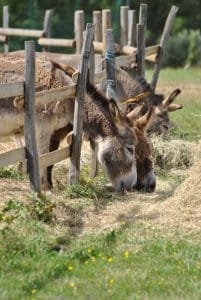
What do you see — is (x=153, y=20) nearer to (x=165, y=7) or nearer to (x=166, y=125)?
(x=165, y=7)

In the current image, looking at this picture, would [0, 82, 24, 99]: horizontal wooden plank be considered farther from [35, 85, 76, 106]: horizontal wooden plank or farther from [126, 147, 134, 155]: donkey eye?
[126, 147, 134, 155]: donkey eye

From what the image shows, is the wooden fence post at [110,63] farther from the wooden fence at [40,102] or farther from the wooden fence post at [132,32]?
the wooden fence post at [132,32]

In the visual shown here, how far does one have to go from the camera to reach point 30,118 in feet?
26.5

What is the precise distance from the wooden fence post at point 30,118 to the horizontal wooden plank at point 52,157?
1.55 ft

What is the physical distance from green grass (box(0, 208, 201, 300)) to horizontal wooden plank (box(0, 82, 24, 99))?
1.20 m

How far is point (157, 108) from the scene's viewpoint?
13320mm

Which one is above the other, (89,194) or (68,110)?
(68,110)

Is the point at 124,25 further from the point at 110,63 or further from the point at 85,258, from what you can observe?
the point at 85,258

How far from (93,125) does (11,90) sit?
1980 millimetres

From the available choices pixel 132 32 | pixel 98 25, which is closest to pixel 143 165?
pixel 98 25

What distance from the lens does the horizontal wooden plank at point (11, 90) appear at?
25.4ft

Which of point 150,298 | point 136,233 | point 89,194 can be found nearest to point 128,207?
point 89,194

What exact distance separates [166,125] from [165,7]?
1797 centimetres

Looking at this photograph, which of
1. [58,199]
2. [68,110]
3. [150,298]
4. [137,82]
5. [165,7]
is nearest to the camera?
[150,298]
